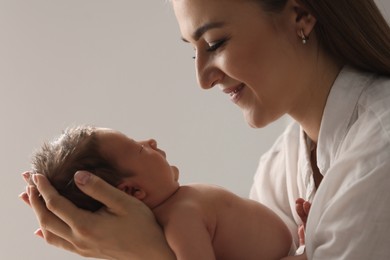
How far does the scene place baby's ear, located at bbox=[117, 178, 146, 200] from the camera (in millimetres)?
1323

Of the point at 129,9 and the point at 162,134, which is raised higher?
the point at 129,9

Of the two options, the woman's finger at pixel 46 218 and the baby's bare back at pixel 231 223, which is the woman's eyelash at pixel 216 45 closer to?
the baby's bare back at pixel 231 223

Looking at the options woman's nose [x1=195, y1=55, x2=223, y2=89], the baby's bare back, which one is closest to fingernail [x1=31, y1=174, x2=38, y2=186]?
the baby's bare back

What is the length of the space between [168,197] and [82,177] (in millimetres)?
229

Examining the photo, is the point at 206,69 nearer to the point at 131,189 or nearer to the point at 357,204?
the point at 131,189

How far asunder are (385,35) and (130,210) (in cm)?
71

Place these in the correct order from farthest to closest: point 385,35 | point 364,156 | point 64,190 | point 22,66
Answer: point 22,66 → point 385,35 → point 64,190 → point 364,156

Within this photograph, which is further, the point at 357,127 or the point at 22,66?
the point at 22,66

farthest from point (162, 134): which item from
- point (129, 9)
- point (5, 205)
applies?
point (5, 205)

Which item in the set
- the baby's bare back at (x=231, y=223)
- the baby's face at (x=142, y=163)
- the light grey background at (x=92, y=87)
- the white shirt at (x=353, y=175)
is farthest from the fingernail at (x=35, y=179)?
the light grey background at (x=92, y=87)

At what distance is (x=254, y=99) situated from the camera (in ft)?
4.65

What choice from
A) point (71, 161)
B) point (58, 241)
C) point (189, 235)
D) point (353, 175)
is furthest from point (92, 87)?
point (353, 175)

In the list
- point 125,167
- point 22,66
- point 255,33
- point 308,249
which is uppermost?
point 22,66

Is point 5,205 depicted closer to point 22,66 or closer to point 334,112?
point 22,66
